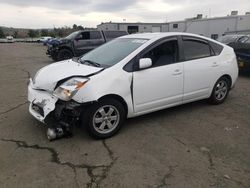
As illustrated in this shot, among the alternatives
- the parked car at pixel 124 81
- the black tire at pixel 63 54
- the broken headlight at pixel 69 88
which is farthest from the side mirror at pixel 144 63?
the black tire at pixel 63 54

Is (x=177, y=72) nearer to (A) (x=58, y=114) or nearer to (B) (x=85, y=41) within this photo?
(A) (x=58, y=114)

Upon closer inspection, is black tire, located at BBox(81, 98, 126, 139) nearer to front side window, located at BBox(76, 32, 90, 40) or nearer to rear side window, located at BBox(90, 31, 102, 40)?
front side window, located at BBox(76, 32, 90, 40)

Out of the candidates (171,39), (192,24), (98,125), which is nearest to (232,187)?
(98,125)

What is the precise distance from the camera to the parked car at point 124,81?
396 centimetres

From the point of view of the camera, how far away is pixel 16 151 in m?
3.76

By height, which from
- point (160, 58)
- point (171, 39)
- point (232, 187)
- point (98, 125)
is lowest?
point (232, 187)

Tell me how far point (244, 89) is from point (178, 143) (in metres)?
4.36

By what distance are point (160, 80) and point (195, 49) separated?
1.22 m

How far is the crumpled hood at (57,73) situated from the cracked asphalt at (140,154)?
79 centimetres

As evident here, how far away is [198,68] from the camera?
5188 millimetres

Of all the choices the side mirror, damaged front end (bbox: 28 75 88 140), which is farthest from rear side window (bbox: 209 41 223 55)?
damaged front end (bbox: 28 75 88 140)

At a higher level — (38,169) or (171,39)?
(171,39)

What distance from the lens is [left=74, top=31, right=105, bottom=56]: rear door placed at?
1421 centimetres

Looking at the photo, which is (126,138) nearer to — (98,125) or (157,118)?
(98,125)
